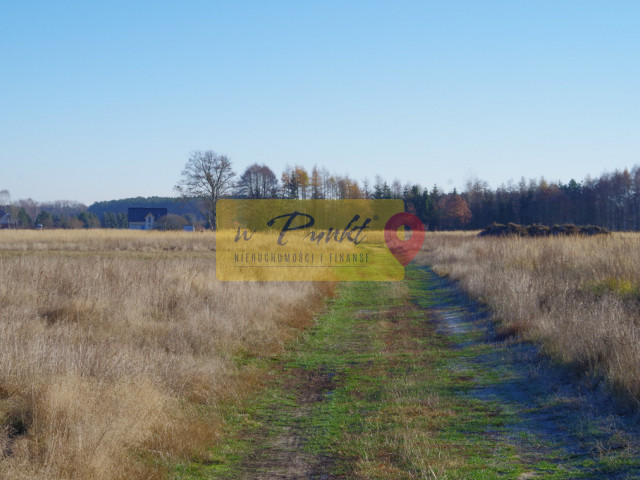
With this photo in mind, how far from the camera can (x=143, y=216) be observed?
76312 millimetres

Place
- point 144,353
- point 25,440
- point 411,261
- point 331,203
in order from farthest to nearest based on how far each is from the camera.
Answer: point 331,203 → point 411,261 → point 144,353 → point 25,440

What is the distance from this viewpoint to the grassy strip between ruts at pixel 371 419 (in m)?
4.40

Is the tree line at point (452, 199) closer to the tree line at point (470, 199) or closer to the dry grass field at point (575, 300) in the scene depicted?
the tree line at point (470, 199)

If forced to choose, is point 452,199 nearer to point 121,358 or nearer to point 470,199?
point 470,199

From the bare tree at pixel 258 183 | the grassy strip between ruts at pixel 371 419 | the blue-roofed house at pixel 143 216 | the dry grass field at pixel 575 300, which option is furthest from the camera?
the blue-roofed house at pixel 143 216

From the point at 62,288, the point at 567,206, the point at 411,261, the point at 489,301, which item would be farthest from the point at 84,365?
the point at 567,206

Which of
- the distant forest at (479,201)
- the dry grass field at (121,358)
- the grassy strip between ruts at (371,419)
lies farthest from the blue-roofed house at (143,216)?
the grassy strip between ruts at (371,419)

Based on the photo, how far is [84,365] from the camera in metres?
5.50

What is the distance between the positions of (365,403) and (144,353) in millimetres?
2988

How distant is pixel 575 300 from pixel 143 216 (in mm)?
73460

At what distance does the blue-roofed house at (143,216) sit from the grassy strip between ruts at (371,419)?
7038 cm

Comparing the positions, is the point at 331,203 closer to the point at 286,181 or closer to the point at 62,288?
the point at 286,181

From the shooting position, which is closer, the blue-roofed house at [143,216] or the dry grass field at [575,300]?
the dry grass field at [575,300]

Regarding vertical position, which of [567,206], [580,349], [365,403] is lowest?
[365,403]
